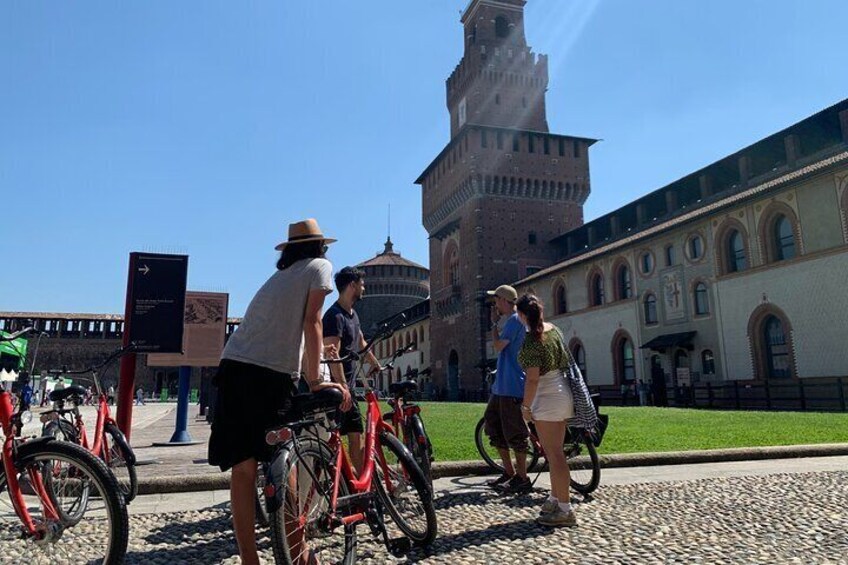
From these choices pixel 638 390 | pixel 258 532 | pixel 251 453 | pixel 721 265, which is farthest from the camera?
pixel 638 390

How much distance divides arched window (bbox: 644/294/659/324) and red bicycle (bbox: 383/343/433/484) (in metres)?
25.5

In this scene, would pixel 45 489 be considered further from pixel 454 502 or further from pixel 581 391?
pixel 581 391

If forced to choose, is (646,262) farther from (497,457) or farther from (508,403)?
(508,403)

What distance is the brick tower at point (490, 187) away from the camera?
42.2m

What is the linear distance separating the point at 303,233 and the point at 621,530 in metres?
2.80

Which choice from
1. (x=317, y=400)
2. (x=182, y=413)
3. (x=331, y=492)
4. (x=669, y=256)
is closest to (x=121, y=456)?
(x=331, y=492)

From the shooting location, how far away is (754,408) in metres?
20.7

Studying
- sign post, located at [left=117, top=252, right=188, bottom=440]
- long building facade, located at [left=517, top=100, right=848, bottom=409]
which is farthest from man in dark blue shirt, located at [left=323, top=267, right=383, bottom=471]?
long building facade, located at [left=517, top=100, right=848, bottom=409]

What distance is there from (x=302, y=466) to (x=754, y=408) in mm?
22040

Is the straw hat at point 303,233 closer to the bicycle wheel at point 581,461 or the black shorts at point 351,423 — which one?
the black shorts at point 351,423

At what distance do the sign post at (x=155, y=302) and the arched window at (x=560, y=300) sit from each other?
2945 centimetres

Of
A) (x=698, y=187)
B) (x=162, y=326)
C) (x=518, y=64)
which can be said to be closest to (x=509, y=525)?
(x=162, y=326)

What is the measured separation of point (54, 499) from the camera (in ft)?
9.97

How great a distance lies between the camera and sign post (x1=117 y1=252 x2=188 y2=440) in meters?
→ 7.74
